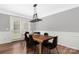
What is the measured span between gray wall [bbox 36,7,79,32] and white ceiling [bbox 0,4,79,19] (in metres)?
0.10

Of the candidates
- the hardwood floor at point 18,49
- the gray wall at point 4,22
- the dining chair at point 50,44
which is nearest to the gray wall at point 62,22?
the dining chair at point 50,44

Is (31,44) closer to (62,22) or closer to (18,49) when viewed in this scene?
(18,49)

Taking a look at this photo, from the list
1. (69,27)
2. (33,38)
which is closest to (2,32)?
(33,38)

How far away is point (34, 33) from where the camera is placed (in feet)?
7.31

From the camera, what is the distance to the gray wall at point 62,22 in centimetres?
209

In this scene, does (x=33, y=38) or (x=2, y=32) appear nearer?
(x=2, y=32)

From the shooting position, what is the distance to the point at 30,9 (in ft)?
6.92

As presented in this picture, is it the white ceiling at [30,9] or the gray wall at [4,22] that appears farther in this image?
the gray wall at [4,22]

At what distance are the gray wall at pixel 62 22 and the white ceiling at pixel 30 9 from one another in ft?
0.34

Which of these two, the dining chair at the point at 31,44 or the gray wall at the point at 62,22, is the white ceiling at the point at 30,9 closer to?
the gray wall at the point at 62,22
